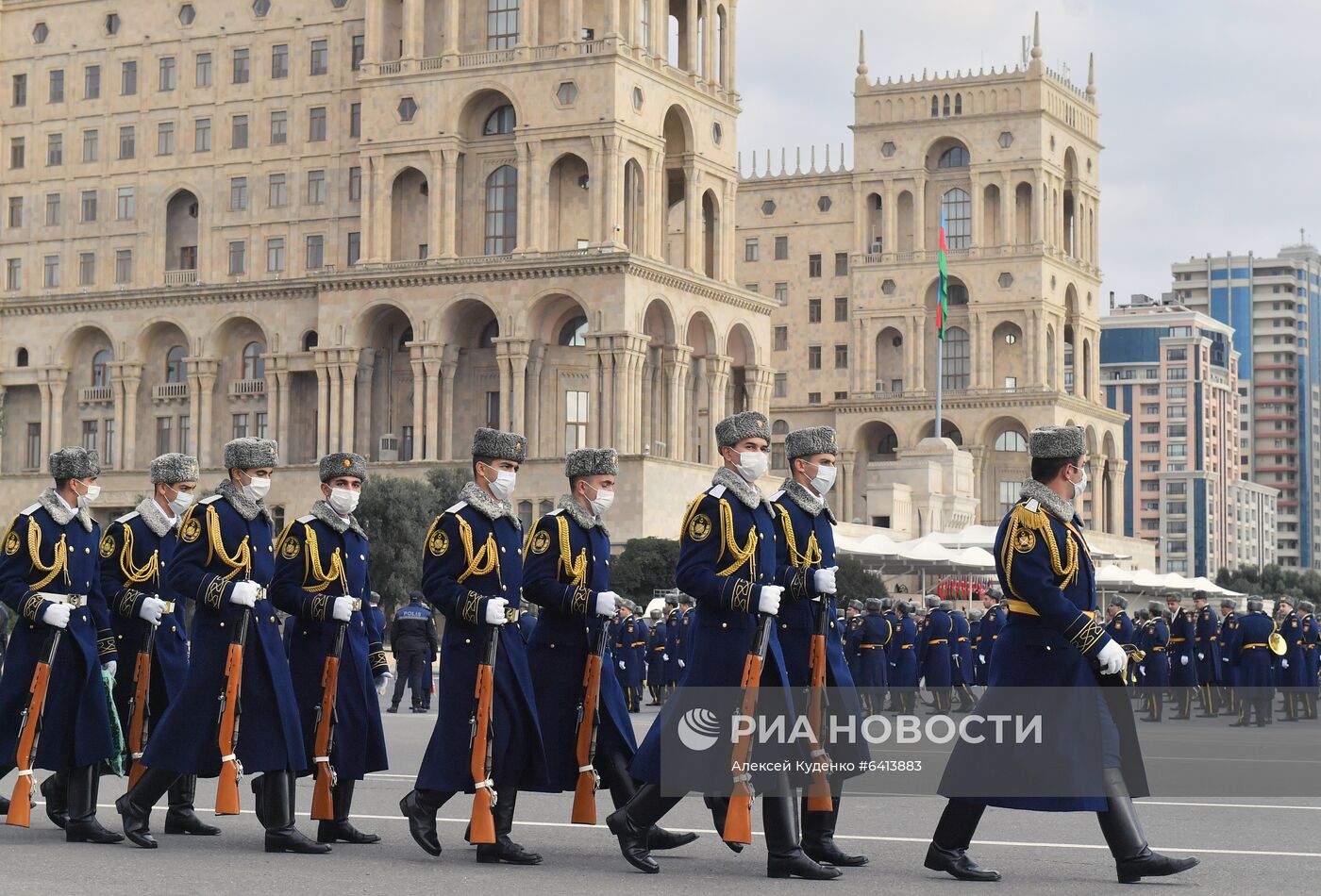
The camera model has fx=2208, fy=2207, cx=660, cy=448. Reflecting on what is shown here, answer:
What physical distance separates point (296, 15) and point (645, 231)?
1435cm

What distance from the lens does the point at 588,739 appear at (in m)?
11.9

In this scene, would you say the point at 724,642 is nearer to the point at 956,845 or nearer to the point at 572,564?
the point at 572,564

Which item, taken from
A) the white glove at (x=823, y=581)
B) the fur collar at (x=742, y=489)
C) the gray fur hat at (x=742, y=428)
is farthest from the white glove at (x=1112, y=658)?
the gray fur hat at (x=742, y=428)

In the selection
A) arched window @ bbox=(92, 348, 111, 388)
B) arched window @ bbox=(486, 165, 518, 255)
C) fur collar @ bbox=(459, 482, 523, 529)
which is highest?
arched window @ bbox=(486, 165, 518, 255)

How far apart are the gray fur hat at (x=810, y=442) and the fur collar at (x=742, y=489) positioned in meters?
0.34

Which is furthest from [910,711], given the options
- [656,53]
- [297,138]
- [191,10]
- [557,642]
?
[191,10]

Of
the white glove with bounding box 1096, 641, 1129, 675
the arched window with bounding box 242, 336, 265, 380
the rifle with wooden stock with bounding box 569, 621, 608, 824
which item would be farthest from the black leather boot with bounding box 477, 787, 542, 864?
the arched window with bounding box 242, 336, 265, 380

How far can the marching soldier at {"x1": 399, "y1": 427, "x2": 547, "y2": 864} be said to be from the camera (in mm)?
11633

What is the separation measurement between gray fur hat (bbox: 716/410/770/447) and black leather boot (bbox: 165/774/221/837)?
143 inches

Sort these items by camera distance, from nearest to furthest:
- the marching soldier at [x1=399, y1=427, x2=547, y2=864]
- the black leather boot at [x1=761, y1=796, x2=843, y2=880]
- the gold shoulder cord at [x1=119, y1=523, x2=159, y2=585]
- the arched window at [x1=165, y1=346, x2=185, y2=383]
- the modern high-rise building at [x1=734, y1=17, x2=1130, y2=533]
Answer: the black leather boot at [x1=761, y1=796, x2=843, y2=880]
the marching soldier at [x1=399, y1=427, x2=547, y2=864]
the gold shoulder cord at [x1=119, y1=523, x2=159, y2=585]
the arched window at [x1=165, y1=346, x2=185, y2=383]
the modern high-rise building at [x1=734, y1=17, x2=1130, y2=533]

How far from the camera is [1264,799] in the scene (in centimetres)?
1529

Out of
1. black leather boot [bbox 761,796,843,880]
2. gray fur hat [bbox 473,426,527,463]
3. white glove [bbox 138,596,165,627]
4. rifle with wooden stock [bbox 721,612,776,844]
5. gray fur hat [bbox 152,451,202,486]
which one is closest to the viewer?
black leather boot [bbox 761,796,843,880]

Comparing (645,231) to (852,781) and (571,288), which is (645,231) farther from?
(852,781)

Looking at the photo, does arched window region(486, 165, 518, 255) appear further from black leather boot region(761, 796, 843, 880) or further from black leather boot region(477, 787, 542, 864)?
black leather boot region(761, 796, 843, 880)
